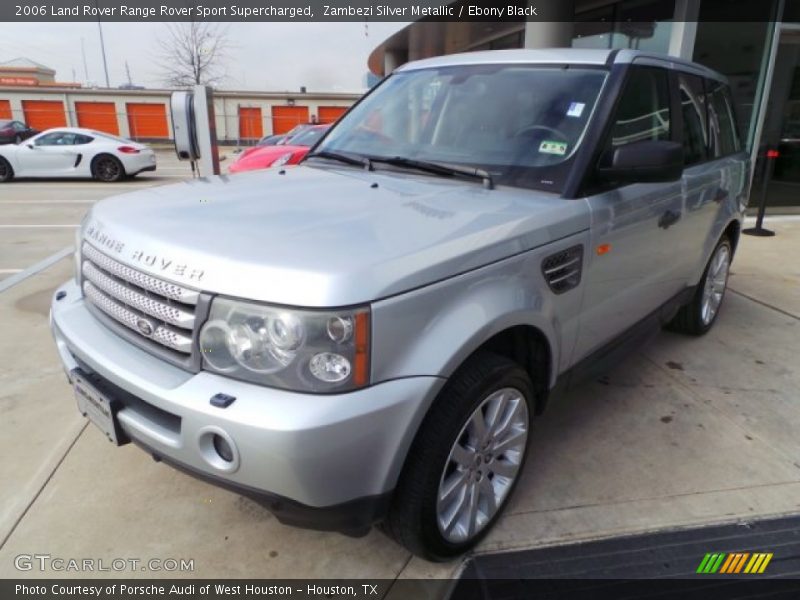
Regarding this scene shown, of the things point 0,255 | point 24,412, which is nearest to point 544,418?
point 24,412

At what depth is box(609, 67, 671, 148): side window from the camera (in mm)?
2719

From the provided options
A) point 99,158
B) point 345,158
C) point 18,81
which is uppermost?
point 18,81

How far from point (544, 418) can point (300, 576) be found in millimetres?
1643

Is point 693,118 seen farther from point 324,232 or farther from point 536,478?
point 324,232

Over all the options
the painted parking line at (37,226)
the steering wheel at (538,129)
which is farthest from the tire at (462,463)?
the painted parking line at (37,226)

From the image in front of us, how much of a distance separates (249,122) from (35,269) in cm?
3213

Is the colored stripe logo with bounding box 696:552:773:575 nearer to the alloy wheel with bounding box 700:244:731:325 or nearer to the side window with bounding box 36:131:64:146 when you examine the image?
the alloy wheel with bounding box 700:244:731:325

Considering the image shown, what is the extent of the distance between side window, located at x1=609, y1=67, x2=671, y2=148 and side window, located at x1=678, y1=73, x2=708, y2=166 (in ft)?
0.92

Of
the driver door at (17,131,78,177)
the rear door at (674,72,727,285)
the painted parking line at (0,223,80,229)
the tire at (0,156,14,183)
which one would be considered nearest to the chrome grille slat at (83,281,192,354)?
the rear door at (674,72,727,285)

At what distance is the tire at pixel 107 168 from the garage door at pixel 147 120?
21544mm

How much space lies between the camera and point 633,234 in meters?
2.79

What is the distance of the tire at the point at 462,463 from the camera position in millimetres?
1898

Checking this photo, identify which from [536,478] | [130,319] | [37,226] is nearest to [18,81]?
[37,226]

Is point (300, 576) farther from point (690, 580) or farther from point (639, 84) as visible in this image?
point (639, 84)
